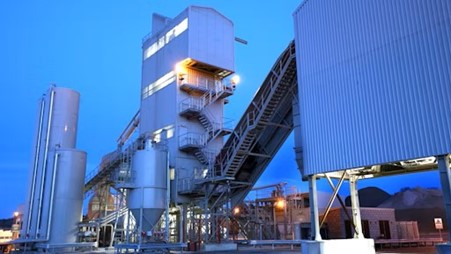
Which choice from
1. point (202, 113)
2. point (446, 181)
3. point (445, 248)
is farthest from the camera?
point (202, 113)

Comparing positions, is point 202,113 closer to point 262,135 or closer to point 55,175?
point 262,135

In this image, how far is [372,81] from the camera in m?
16.3

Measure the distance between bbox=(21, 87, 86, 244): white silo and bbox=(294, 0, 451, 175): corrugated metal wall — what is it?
18.4 m

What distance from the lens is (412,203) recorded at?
331ft

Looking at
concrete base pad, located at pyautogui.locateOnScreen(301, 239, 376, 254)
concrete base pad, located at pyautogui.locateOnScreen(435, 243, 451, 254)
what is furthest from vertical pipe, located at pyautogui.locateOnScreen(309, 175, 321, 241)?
concrete base pad, located at pyautogui.locateOnScreen(435, 243, 451, 254)

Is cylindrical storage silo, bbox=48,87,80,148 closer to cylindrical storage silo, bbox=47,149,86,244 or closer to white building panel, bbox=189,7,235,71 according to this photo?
cylindrical storage silo, bbox=47,149,86,244

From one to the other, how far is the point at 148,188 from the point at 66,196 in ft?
21.7

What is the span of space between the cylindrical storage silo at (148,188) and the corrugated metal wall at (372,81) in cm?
1204

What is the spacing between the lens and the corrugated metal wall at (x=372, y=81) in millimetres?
14102

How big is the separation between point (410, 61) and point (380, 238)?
788 inches

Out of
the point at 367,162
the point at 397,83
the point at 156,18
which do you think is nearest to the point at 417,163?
the point at 367,162

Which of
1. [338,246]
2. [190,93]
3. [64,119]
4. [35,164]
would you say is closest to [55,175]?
[35,164]

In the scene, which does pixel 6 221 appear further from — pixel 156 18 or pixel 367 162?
pixel 367 162

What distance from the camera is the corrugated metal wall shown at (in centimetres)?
1410
